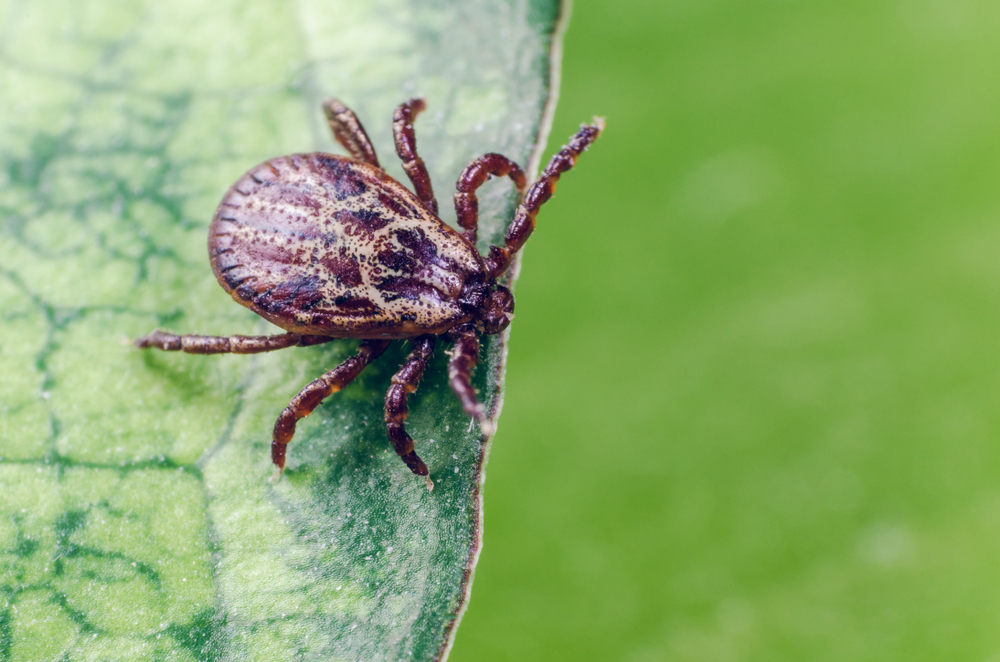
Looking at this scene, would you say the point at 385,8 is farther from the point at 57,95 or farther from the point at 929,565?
the point at 929,565

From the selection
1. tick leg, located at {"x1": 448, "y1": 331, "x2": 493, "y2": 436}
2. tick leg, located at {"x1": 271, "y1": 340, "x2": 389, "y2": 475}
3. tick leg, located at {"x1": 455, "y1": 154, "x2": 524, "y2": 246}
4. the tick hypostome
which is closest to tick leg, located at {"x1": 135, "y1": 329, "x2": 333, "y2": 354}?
the tick hypostome

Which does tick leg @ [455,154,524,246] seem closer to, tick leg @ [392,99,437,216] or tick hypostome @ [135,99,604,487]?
tick hypostome @ [135,99,604,487]

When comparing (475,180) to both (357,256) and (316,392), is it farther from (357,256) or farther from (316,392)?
(316,392)

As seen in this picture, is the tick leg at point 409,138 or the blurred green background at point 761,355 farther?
the tick leg at point 409,138

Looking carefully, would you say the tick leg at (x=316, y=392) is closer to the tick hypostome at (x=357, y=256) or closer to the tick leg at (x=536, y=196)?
the tick hypostome at (x=357, y=256)

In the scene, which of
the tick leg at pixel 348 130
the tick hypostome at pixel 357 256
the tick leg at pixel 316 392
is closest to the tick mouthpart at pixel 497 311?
the tick hypostome at pixel 357 256

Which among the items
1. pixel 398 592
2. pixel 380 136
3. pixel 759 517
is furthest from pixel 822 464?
pixel 380 136

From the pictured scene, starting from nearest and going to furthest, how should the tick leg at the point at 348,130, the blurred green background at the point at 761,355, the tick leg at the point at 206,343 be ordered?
the blurred green background at the point at 761,355
the tick leg at the point at 206,343
the tick leg at the point at 348,130

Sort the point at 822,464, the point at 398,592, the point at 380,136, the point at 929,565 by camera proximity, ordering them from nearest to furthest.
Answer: the point at 398,592 → the point at 929,565 → the point at 822,464 → the point at 380,136
